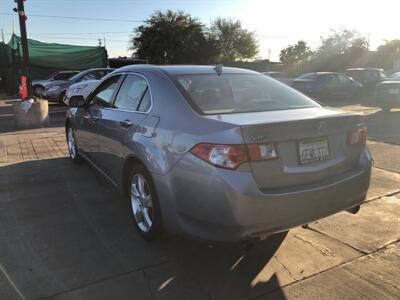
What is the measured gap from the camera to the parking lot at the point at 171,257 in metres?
3.14

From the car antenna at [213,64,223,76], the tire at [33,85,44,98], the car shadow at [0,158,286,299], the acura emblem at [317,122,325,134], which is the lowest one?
the car shadow at [0,158,286,299]

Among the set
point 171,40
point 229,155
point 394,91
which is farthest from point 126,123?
point 171,40

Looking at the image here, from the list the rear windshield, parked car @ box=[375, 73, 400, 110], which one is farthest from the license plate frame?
parked car @ box=[375, 73, 400, 110]

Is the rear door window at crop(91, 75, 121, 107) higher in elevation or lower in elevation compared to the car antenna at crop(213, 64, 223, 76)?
lower

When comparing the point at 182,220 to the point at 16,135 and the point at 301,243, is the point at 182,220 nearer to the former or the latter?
the point at 301,243

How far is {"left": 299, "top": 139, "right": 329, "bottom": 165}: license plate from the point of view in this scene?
123 inches

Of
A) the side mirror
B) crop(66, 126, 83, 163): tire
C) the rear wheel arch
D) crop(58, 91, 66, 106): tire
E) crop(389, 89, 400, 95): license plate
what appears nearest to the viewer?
the rear wheel arch

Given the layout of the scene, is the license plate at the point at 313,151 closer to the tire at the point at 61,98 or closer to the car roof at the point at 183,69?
the car roof at the point at 183,69

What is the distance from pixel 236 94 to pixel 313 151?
109 cm

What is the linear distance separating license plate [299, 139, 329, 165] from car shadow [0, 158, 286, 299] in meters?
0.83

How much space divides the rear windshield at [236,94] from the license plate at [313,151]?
584 mm

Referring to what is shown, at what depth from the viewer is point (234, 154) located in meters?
2.88

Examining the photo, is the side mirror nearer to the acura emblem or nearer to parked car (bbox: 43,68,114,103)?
the acura emblem

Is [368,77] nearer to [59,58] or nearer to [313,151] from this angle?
[59,58]
